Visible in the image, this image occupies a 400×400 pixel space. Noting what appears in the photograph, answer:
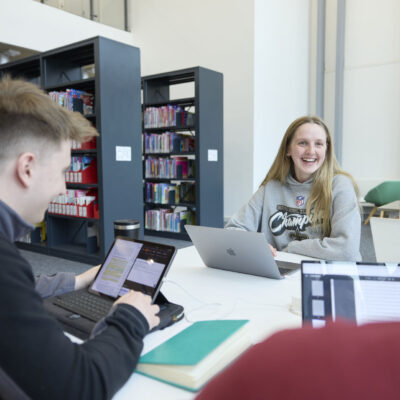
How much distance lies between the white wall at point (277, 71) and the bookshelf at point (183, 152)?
127 centimetres

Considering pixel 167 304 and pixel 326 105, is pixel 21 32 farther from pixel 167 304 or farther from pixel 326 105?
pixel 167 304

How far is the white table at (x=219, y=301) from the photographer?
0.77 metres

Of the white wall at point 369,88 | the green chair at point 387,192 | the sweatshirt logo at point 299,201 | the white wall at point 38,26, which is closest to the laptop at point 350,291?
the sweatshirt logo at point 299,201

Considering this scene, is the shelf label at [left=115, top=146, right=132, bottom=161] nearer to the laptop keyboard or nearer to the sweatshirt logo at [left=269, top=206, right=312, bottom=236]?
the sweatshirt logo at [left=269, top=206, right=312, bottom=236]

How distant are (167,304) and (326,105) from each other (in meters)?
6.67

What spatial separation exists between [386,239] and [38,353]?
1.97 metres

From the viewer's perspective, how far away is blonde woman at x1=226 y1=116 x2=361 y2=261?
5.80 ft

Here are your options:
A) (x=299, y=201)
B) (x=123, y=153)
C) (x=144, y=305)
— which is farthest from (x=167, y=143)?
(x=144, y=305)

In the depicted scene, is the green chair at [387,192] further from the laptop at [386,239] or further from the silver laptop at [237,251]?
the silver laptop at [237,251]

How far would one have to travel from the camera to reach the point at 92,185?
3.70m

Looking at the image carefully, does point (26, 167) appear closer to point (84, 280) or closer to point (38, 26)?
point (84, 280)

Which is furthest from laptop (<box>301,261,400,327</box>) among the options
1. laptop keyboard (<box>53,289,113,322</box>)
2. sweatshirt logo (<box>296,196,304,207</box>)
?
sweatshirt logo (<box>296,196,304,207</box>)

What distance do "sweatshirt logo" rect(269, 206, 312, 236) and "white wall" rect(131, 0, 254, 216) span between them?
3.97 meters

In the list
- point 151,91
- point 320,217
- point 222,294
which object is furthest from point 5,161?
point 151,91
